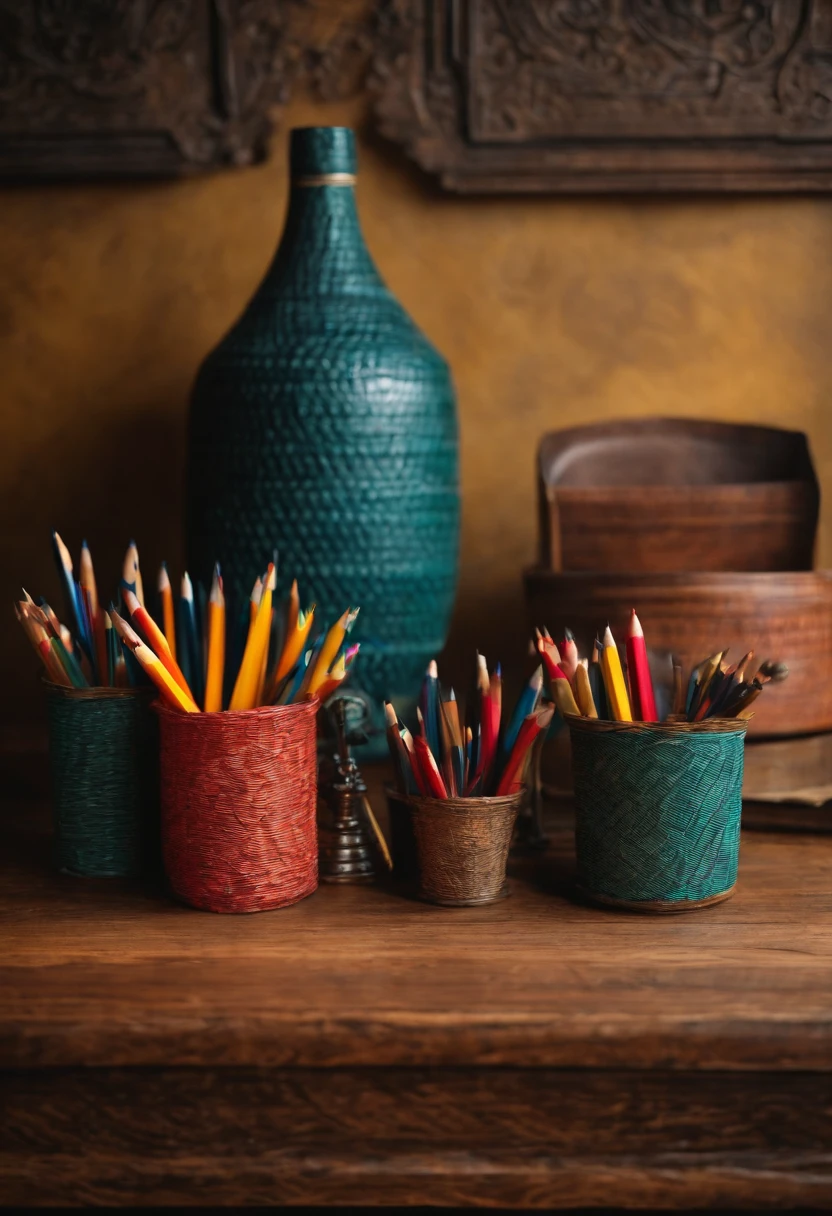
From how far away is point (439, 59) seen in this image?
1082mm

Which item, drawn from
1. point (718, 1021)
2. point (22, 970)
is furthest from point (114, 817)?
point (718, 1021)

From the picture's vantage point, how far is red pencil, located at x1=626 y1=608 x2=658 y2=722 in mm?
688

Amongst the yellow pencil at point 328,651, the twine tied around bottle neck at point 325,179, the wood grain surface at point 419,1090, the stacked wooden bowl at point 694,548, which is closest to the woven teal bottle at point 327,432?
the twine tied around bottle neck at point 325,179

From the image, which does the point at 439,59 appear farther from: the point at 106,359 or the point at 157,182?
the point at 106,359

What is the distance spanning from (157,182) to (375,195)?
0.65ft

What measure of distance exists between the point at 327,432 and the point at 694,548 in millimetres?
293

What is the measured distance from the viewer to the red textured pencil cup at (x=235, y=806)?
66 centimetres

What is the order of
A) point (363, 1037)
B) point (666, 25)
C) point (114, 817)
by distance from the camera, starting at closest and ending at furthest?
point (363, 1037), point (114, 817), point (666, 25)

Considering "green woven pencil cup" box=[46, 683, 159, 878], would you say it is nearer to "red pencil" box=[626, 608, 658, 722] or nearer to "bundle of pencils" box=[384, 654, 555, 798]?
"bundle of pencils" box=[384, 654, 555, 798]

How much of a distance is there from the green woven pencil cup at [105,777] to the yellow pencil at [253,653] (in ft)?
0.20

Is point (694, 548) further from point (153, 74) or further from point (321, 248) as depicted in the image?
point (153, 74)

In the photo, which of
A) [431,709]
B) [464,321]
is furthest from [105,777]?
[464,321]

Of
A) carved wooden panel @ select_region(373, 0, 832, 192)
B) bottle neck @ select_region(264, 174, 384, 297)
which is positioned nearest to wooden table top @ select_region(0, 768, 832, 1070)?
bottle neck @ select_region(264, 174, 384, 297)

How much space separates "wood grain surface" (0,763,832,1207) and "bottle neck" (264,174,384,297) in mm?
539
